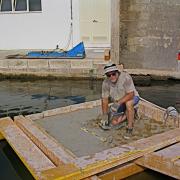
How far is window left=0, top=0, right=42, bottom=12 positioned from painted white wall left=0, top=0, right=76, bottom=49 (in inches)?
8.3

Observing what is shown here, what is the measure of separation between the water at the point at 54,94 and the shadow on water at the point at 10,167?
2472 millimetres

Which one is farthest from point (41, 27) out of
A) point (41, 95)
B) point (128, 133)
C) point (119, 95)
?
point (128, 133)

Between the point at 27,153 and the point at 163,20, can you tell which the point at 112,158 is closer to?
the point at 27,153

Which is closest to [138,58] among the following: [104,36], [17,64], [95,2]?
[104,36]

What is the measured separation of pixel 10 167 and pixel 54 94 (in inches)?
194

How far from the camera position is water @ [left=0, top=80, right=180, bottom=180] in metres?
9.57

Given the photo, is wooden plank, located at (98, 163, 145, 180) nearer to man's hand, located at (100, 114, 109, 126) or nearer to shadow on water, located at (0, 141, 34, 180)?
man's hand, located at (100, 114, 109, 126)

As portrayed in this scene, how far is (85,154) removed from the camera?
5.41 meters

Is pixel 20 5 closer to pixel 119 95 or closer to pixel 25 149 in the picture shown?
pixel 119 95

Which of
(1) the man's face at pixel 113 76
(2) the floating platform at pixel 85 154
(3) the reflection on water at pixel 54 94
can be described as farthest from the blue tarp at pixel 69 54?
(1) the man's face at pixel 113 76

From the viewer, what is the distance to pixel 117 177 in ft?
17.1

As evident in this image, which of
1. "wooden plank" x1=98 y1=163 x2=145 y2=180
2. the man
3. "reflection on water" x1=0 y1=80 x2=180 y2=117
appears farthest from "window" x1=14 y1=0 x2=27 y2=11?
"wooden plank" x1=98 y1=163 x2=145 y2=180

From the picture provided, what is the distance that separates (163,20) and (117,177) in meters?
7.49

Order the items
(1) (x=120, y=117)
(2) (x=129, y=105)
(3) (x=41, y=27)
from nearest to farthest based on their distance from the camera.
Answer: (2) (x=129, y=105) → (1) (x=120, y=117) → (3) (x=41, y=27)
